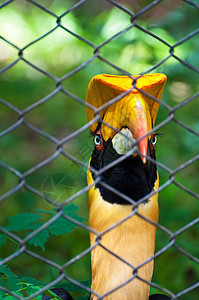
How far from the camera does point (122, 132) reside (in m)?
1.39

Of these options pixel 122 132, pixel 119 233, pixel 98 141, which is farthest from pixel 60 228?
pixel 122 132

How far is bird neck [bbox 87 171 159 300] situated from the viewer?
1664 mm

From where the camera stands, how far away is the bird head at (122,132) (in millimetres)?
1402

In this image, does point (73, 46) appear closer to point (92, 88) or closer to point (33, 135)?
point (33, 135)

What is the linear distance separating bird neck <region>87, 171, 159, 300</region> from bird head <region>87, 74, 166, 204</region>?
6cm

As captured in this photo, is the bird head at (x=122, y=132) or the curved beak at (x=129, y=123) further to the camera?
the bird head at (x=122, y=132)

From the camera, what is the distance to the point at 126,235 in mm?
1695

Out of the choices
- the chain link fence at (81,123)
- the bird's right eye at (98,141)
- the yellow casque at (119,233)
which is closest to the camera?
the yellow casque at (119,233)

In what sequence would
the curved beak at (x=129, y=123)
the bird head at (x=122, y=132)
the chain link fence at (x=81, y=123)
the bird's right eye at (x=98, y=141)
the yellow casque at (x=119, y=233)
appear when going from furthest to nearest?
the chain link fence at (x=81, y=123) → the bird's right eye at (x=98, y=141) → the yellow casque at (x=119, y=233) → the bird head at (x=122, y=132) → the curved beak at (x=129, y=123)

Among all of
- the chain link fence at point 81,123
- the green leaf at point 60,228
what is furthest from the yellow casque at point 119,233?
the chain link fence at point 81,123

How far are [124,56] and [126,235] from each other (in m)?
1.59

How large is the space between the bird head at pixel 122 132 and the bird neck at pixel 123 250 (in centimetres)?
6

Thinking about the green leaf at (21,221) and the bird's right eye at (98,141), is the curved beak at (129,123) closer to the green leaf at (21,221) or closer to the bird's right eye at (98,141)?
the bird's right eye at (98,141)

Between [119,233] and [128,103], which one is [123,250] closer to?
[119,233]
